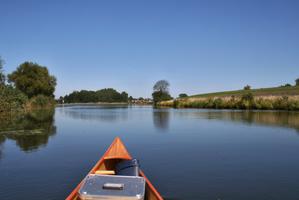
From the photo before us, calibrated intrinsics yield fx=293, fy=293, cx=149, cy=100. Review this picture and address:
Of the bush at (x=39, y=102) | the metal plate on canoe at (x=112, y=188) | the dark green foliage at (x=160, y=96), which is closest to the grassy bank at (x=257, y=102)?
the bush at (x=39, y=102)

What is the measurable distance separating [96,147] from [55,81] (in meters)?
59.8

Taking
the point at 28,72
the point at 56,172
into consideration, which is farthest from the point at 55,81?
the point at 56,172

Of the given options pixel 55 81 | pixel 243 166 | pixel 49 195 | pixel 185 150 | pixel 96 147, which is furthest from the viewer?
pixel 55 81

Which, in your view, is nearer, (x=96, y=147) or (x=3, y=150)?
(x=3, y=150)

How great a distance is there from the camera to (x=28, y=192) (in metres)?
8.45

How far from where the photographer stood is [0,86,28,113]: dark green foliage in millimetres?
40469

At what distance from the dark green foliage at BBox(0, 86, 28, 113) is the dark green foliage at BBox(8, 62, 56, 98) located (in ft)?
46.5

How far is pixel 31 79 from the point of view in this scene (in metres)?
64.7

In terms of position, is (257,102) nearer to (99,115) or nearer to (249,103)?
(249,103)

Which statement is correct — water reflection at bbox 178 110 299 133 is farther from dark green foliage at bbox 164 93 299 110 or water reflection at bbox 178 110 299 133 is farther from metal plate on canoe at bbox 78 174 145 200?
metal plate on canoe at bbox 78 174 145 200

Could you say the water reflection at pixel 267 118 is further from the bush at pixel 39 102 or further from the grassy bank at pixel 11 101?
the bush at pixel 39 102

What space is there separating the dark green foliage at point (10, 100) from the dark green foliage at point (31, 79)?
46.5 feet

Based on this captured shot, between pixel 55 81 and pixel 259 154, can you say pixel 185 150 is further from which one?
pixel 55 81

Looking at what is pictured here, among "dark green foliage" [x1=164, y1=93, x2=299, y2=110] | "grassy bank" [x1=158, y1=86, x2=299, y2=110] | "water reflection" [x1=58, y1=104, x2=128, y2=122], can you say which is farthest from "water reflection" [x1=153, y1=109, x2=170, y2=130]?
"grassy bank" [x1=158, y1=86, x2=299, y2=110]
